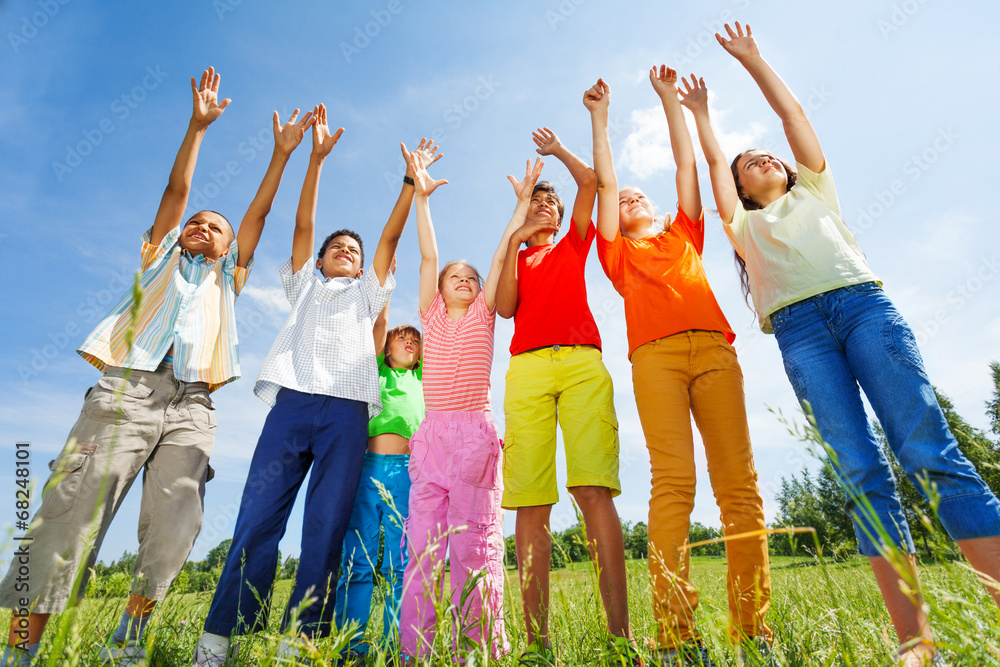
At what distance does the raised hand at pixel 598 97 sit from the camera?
4062 mm

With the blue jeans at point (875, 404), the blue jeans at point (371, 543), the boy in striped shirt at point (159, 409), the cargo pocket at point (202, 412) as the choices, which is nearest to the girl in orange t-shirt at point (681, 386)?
the blue jeans at point (875, 404)

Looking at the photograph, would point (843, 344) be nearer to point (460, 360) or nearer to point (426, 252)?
point (460, 360)

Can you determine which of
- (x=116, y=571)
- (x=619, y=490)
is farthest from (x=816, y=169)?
(x=116, y=571)

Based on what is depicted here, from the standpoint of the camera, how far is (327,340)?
377 centimetres

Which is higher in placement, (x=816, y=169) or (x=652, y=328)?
(x=816, y=169)

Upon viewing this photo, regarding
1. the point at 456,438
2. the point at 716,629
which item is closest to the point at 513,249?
the point at 456,438

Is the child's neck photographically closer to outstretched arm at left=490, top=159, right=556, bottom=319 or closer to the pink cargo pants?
outstretched arm at left=490, top=159, right=556, bottom=319

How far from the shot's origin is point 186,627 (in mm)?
3217

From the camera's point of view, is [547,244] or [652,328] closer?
[652,328]

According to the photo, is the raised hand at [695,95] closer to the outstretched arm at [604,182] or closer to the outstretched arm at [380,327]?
the outstretched arm at [604,182]

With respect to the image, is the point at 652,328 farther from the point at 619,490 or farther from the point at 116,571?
the point at 116,571

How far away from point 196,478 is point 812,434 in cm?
330

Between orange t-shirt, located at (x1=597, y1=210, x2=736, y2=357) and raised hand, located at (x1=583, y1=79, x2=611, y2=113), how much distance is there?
103 cm

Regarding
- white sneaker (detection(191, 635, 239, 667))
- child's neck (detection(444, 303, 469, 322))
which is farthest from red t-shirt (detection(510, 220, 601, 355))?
white sneaker (detection(191, 635, 239, 667))
